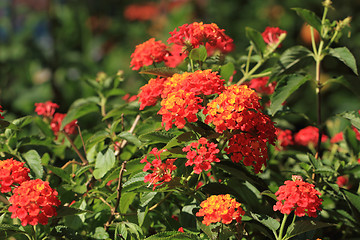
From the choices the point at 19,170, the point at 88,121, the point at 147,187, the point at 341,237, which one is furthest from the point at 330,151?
the point at 88,121

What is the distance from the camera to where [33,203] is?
106 cm

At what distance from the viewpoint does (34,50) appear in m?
4.09

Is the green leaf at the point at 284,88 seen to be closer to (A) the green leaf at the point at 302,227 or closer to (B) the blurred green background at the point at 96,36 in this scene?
(A) the green leaf at the point at 302,227

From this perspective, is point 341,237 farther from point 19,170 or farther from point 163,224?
point 19,170

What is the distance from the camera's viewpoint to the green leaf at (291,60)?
1454 millimetres

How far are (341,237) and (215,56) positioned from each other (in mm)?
651

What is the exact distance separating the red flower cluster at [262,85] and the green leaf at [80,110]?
509 mm

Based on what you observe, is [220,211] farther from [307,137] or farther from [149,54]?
[307,137]

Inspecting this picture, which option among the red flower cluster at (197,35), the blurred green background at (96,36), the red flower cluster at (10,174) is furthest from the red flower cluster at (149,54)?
the blurred green background at (96,36)

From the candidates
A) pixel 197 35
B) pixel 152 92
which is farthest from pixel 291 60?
pixel 152 92

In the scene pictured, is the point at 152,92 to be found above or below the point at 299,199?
above

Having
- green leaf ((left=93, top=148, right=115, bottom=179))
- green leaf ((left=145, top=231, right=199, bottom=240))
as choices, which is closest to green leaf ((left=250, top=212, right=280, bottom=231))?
green leaf ((left=145, top=231, right=199, bottom=240))

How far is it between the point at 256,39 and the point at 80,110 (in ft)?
1.92

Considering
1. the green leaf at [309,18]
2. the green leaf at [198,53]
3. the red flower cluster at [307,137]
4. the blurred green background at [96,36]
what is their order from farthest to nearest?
1. the blurred green background at [96,36]
2. the red flower cluster at [307,137]
3. the green leaf at [309,18]
4. the green leaf at [198,53]
